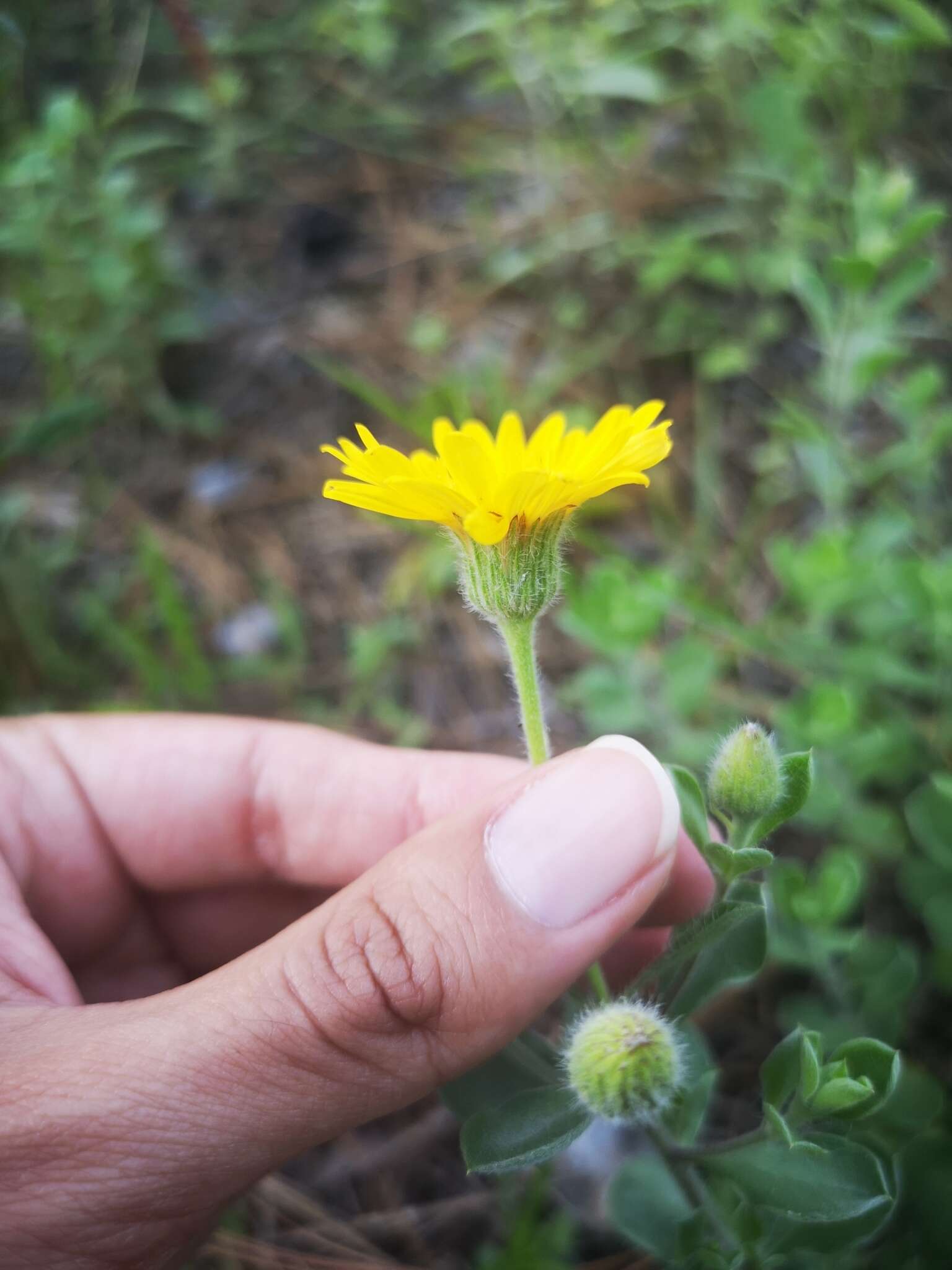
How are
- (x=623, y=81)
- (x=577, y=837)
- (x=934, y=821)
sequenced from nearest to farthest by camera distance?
(x=577, y=837), (x=934, y=821), (x=623, y=81)

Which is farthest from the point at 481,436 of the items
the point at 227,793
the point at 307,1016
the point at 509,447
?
the point at 227,793

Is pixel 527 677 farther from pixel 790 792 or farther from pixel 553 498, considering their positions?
pixel 790 792

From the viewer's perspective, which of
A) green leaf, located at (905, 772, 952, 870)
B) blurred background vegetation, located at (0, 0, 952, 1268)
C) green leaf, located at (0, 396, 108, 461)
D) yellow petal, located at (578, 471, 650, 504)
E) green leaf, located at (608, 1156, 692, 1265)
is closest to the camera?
yellow petal, located at (578, 471, 650, 504)

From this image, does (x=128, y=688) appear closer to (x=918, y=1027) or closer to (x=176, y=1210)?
(x=176, y=1210)

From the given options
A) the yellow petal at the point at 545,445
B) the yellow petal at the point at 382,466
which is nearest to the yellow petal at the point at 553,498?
the yellow petal at the point at 545,445

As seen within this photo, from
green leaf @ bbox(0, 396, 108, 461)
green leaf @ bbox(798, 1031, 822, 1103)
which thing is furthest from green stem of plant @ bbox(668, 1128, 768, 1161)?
green leaf @ bbox(0, 396, 108, 461)

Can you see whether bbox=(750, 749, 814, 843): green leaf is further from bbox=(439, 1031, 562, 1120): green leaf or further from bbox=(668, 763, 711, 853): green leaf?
bbox=(439, 1031, 562, 1120): green leaf

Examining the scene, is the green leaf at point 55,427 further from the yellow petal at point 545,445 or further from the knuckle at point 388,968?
the knuckle at point 388,968
